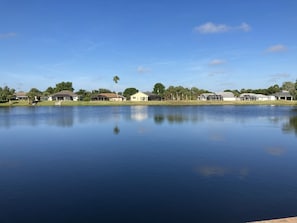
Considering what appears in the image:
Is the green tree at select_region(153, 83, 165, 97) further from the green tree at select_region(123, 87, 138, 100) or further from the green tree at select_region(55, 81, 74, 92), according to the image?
the green tree at select_region(55, 81, 74, 92)

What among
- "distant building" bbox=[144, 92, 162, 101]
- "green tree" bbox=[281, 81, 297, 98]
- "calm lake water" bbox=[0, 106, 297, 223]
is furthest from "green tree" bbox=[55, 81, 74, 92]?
"calm lake water" bbox=[0, 106, 297, 223]

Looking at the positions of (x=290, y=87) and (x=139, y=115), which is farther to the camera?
(x=290, y=87)

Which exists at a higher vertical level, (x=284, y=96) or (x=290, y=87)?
(x=290, y=87)

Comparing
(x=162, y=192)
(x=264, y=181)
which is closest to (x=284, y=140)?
(x=264, y=181)

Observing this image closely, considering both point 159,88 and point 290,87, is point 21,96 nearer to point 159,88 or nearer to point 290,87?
point 159,88

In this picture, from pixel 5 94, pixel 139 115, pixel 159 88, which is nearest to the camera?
pixel 139 115

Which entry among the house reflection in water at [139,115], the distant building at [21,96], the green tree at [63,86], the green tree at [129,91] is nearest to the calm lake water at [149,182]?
the house reflection in water at [139,115]

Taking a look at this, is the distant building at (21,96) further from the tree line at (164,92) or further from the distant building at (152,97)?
the distant building at (152,97)

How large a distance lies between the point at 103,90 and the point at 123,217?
133141mm

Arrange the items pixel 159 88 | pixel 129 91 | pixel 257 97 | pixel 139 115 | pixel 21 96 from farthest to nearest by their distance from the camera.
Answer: pixel 129 91 < pixel 159 88 < pixel 21 96 < pixel 257 97 < pixel 139 115

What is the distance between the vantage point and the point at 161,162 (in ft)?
46.6

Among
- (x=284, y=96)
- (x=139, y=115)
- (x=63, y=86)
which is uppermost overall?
(x=63, y=86)

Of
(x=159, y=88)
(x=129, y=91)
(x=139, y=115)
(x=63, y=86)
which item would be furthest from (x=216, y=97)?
(x=139, y=115)

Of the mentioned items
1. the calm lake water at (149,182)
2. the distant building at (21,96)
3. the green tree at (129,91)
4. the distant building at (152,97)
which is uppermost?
the green tree at (129,91)
